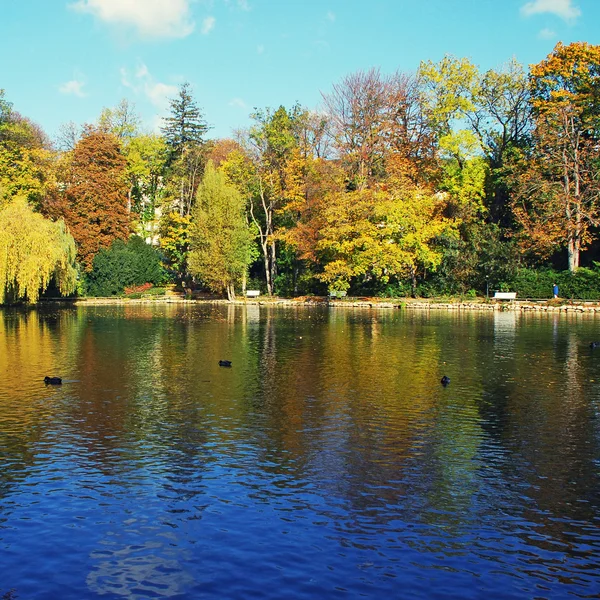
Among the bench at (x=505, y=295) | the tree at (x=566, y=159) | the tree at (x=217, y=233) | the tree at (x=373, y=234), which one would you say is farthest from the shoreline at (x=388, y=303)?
the tree at (x=566, y=159)

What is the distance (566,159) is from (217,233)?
3279 cm

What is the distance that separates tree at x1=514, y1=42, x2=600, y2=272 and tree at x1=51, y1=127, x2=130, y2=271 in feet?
132

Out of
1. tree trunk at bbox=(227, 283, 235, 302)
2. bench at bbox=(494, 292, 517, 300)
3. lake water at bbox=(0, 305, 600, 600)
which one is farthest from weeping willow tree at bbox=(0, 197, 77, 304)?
bench at bbox=(494, 292, 517, 300)

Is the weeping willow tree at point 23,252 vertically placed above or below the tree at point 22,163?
below

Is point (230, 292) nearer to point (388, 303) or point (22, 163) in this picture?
point (388, 303)

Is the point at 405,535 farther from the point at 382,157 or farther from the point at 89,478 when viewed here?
the point at 382,157

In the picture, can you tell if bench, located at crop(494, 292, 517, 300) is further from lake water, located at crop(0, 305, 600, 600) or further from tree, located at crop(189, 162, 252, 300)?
lake water, located at crop(0, 305, 600, 600)

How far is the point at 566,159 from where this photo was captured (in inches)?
2291

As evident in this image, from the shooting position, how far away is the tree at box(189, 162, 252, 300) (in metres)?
66.1

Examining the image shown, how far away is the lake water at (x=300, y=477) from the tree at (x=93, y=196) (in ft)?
135

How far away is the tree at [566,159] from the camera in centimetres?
5728

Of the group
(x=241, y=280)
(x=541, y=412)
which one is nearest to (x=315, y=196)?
(x=241, y=280)

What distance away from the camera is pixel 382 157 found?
64.6 m

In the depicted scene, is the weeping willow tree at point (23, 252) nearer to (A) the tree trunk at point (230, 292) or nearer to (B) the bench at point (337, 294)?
(A) the tree trunk at point (230, 292)
